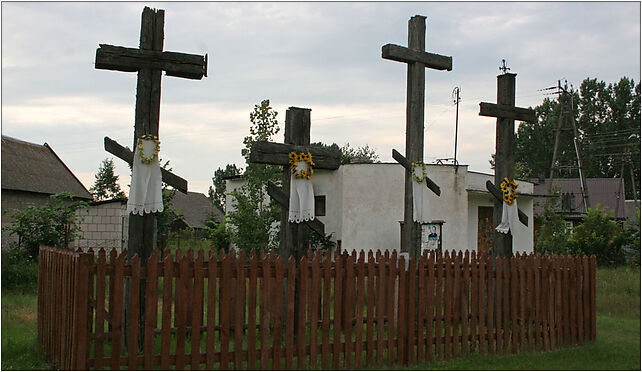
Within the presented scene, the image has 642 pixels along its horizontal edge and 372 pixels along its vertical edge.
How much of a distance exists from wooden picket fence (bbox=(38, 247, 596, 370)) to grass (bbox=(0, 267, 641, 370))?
0.23 metres

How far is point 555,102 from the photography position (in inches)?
2339

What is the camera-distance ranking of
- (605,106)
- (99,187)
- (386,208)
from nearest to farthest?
(386,208) < (605,106) < (99,187)

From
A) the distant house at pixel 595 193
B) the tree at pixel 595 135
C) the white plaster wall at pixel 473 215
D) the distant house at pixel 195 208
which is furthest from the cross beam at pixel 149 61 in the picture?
the tree at pixel 595 135

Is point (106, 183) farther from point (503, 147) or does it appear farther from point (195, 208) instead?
point (503, 147)

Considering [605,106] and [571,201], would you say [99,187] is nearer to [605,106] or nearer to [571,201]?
[571,201]

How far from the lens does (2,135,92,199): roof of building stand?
23.8 metres

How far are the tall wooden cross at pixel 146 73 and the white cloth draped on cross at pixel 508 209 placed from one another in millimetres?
5547

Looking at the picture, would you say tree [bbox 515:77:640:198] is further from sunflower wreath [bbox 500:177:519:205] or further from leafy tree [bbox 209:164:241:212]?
sunflower wreath [bbox 500:177:519:205]

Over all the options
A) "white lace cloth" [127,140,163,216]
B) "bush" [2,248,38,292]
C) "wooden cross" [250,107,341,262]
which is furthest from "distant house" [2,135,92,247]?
"wooden cross" [250,107,341,262]

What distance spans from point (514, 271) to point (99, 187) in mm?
58684

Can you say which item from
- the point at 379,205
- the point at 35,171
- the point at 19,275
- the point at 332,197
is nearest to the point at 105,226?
the point at 35,171

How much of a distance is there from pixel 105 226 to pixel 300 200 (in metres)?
14.5

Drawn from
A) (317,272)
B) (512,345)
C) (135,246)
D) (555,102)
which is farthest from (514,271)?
(555,102)

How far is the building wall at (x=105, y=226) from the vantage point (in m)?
20.6
